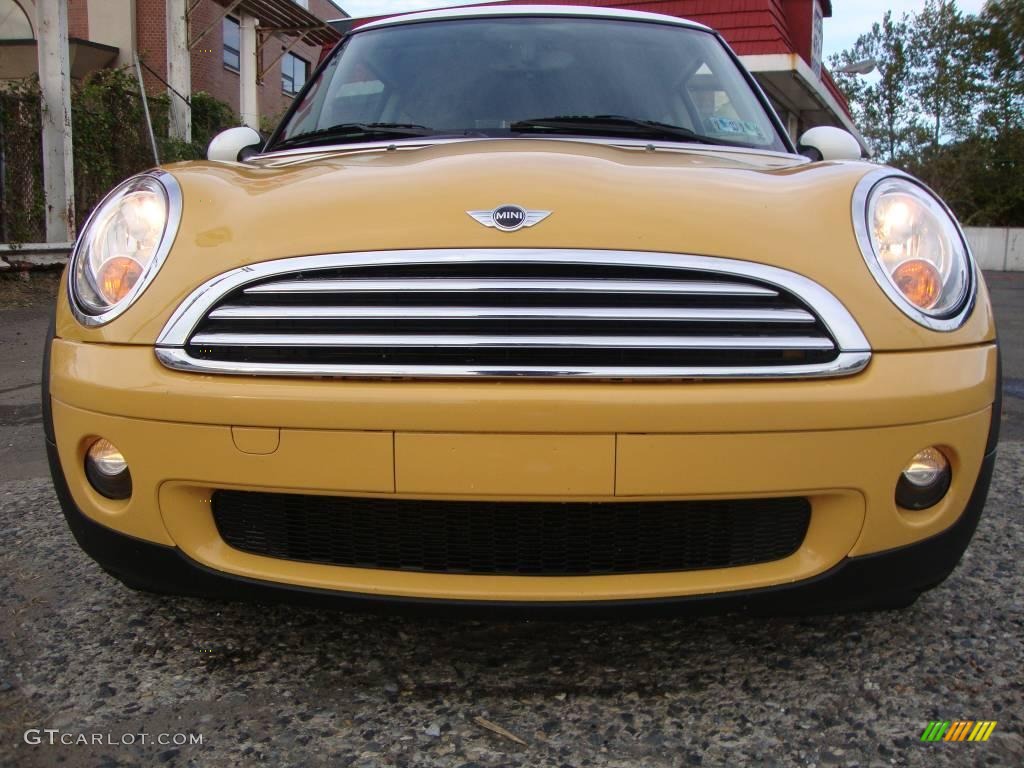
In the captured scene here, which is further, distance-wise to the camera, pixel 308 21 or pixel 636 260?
pixel 308 21

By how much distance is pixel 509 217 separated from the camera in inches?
62.0

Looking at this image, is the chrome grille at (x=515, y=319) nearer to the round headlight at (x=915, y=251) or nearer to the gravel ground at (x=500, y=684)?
the round headlight at (x=915, y=251)

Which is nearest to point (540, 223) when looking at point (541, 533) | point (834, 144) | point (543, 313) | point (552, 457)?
point (543, 313)

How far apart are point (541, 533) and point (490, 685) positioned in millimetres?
368

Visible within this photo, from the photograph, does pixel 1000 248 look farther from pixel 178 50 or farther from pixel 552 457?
pixel 552 457

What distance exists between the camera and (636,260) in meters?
1.53

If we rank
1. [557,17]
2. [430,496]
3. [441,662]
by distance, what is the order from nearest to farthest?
1. [430,496]
2. [441,662]
3. [557,17]

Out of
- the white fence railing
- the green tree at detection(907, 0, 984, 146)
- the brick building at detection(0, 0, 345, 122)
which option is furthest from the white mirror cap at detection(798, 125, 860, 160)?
the green tree at detection(907, 0, 984, 146)

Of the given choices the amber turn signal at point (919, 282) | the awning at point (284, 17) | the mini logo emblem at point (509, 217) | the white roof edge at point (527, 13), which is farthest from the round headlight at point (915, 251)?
the awning at point (284, 17)

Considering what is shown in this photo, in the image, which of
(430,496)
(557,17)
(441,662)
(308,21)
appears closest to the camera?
(430,496)

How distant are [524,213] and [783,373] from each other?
1.74 feet

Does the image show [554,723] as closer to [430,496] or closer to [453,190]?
[430,496]

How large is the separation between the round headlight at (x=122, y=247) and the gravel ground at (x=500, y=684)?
0.73m

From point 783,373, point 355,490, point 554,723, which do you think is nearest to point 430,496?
point 355,490
